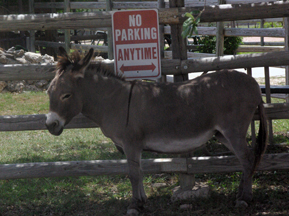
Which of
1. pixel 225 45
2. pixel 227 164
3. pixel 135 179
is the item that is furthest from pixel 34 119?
pixel 225 45

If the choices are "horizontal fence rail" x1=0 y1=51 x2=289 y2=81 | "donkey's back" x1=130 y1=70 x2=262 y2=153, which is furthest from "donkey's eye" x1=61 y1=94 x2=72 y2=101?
"horizontal fence rail" x1=0 y1=51 x2=289 y2=81

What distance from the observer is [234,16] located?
4.12 metres

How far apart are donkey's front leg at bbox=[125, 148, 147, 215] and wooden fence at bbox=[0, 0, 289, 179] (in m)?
0.42

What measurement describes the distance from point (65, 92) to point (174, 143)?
1.28m

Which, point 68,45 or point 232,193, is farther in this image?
point 68,45

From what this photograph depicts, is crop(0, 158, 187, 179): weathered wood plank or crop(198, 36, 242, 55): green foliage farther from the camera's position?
crop(198, 36, 242, 55): green foliage

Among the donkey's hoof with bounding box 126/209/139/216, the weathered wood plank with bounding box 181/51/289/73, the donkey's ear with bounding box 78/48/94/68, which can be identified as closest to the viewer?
the donkey's ear with bounding box 78/48/94/68

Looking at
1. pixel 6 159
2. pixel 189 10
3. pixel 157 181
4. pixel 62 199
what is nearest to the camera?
pixel 189 10

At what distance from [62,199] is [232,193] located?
2.22m

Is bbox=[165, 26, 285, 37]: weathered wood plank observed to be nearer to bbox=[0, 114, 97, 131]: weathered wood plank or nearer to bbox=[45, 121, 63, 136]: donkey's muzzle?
bbox=[0, 114, 97, 131]: weathered wood plank

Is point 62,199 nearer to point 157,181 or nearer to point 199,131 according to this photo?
point 157,181

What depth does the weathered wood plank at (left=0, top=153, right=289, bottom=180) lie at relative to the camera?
164 inches

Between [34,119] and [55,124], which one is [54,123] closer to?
[55,124]

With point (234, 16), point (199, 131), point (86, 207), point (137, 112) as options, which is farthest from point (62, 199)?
point (234, 16)
